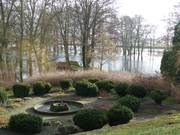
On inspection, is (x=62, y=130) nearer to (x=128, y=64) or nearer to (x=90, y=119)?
(x=90, y=119)

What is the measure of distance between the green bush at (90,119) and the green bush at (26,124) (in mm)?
1452

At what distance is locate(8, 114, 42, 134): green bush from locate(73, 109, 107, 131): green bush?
57.2 inches

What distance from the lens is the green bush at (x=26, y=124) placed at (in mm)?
12891

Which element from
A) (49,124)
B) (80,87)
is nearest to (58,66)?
(80,87)

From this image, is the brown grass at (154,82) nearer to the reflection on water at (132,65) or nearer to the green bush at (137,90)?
the green bush at (137,90)

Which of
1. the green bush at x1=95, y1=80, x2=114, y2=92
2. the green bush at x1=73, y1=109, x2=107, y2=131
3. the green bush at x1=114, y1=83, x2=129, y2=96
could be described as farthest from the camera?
the green bush at x1=95, y1=80, x2=114, y2=92

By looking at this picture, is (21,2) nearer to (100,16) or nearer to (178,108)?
(100,16)

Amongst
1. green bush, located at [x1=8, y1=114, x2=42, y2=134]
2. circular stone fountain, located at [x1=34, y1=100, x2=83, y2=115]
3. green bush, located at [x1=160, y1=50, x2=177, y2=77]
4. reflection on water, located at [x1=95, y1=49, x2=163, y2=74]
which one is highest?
green bush, located at [x1=160, y1=50, x2=177, y2=77]

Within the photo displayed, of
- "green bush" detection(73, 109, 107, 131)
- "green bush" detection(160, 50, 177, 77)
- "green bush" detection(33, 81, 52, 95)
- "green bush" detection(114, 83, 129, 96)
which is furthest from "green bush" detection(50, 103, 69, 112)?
"green bush" detection(160, 50, 177, 77)

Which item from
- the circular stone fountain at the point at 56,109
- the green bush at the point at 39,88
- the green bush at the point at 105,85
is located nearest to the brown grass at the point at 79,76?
the green bush at the point at 105,85

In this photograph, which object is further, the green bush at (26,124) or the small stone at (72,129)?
the green bush at (26,124)

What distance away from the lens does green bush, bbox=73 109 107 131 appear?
12.5 meters

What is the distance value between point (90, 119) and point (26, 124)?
7.54 feet

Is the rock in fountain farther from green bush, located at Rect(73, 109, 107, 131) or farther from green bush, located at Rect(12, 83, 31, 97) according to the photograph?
green bush, located at Rect(12, 83, 31, 97)
